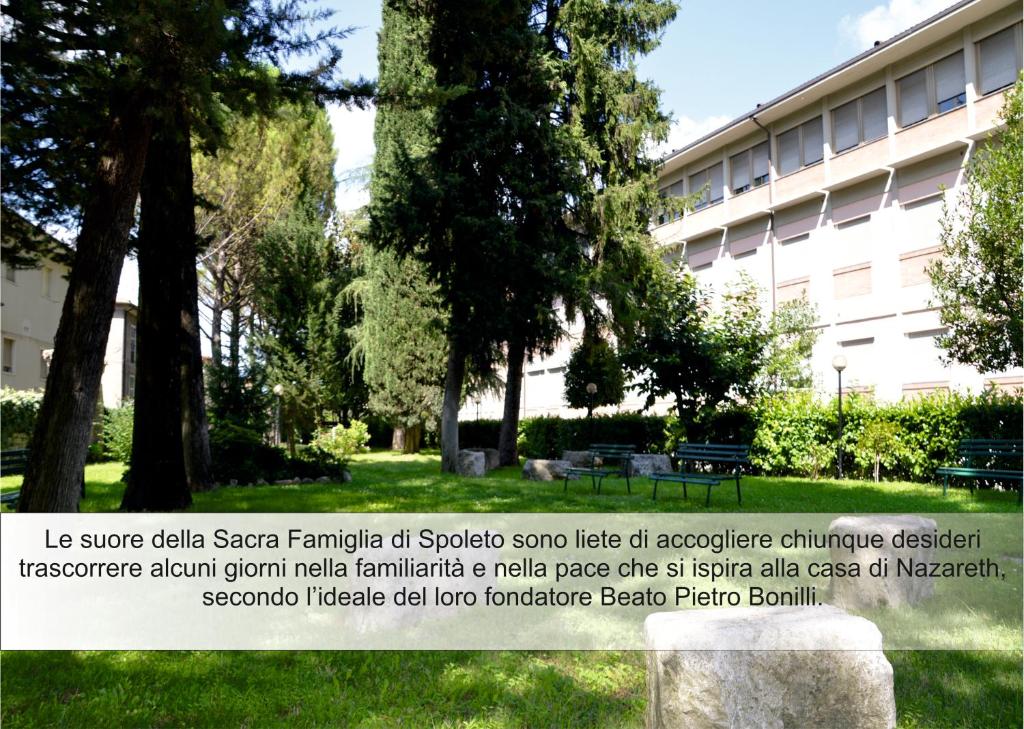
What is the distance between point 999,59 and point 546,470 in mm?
16727

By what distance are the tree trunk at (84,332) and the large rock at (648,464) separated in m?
11.6

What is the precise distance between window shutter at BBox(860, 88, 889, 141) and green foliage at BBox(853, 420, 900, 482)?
1237cm

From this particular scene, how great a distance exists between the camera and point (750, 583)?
604 centimetres

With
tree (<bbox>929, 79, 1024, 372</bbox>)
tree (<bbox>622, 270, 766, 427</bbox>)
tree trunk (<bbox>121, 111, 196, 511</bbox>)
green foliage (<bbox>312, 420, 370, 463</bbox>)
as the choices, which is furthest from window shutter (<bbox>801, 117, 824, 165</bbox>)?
tree trunk (<bbox>121, 111, 196, 511</bbox>)

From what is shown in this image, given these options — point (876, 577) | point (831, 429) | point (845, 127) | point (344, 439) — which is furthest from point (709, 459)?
point (845, 127)

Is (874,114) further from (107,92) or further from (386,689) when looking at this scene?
(386,689)

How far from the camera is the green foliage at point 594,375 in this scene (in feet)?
70.0

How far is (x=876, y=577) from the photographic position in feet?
17.1

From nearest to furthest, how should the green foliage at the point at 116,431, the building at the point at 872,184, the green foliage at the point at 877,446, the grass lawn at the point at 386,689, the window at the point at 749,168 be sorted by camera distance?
the grass lawn at the point at 386,689
the green foliage at the point at 877,446
the building at the point at 872,184
the green foliage at the point at 116,431
the window at the point at 749,168

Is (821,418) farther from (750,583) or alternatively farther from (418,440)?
(418,440)

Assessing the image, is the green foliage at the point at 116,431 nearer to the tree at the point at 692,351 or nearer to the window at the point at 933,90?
the tree at the point at 692,351

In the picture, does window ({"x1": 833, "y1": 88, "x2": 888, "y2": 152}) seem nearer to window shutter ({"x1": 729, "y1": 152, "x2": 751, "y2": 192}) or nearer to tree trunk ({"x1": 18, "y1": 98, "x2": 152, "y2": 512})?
window shutter ({"x1": 729, "y1": 152, "x2": 751, "y2": 192})

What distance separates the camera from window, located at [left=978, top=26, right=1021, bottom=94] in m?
19.8

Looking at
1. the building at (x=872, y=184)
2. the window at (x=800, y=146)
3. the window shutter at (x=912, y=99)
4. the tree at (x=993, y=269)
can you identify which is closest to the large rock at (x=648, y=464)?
the building at (x=872, y=184)
